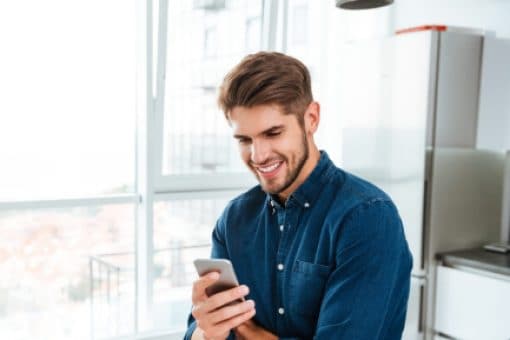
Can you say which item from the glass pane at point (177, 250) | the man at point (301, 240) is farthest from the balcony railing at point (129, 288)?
the man at point (301, 240)

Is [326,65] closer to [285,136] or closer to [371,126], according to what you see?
[371,126]

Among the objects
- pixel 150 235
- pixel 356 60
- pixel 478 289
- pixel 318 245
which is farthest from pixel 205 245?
pixel 318 245

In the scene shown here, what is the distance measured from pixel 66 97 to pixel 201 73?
0.86 m

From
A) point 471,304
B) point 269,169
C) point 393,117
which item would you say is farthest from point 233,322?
point 393,117

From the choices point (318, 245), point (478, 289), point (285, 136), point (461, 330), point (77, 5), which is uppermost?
point (77, 5)

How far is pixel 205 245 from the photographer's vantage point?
3.80 metres

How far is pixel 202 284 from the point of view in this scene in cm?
130

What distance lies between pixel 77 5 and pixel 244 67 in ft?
7.29

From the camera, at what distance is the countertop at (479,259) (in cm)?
264

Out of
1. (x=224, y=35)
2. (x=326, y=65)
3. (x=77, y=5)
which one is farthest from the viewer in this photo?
(x=326, y=65)

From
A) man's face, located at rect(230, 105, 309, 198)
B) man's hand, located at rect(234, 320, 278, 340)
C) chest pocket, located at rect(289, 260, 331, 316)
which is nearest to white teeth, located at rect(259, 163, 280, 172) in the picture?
man's face, located at rect(230, 105, 309, 198)

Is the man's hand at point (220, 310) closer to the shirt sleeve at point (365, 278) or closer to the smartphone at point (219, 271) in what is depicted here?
the smartphone at point (219, 271)

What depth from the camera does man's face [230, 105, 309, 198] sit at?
1276mm

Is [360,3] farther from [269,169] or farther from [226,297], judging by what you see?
[226,297]
